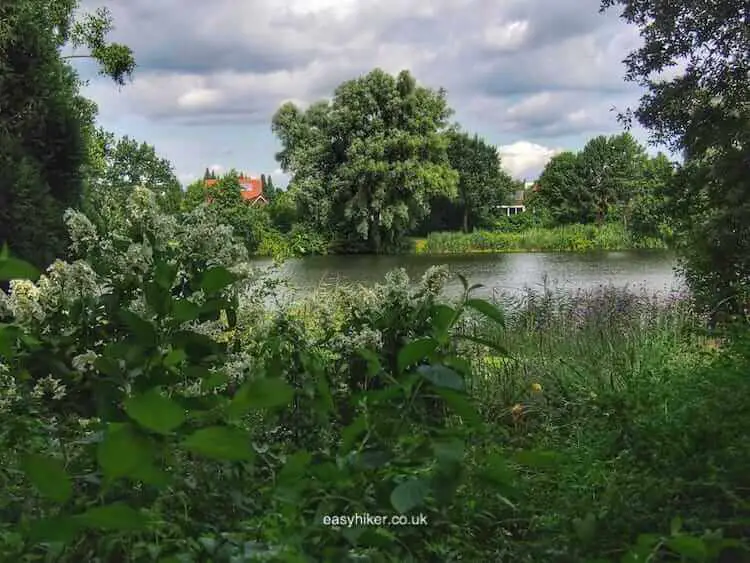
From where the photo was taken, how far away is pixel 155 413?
2.54ft

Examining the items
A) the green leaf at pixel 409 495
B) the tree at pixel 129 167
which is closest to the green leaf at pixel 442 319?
the green leaf at pixel 409 495

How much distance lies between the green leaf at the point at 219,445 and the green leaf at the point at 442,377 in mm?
304

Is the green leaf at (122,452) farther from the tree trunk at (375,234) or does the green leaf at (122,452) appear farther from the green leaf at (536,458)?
the tree trunk at (375,234)

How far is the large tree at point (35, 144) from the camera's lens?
23.0ft

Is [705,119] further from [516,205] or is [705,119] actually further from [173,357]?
[516,205]

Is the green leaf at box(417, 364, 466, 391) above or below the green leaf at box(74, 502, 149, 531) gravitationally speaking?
above

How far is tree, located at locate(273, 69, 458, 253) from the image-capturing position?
1330 inches

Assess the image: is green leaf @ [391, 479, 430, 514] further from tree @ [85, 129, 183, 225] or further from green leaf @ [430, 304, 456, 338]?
tree @ [85, 129, 183, 225]

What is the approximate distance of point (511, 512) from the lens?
5.62 feet

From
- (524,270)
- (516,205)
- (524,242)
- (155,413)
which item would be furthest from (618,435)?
(516,205)

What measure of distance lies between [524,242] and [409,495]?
119 feet

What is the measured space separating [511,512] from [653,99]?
7.90 m

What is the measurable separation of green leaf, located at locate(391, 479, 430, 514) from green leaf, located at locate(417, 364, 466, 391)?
133mm

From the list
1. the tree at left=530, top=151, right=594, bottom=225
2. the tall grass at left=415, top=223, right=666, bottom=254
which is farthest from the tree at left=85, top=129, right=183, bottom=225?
the tree at left=530, top=151, right=594, bottom=225
